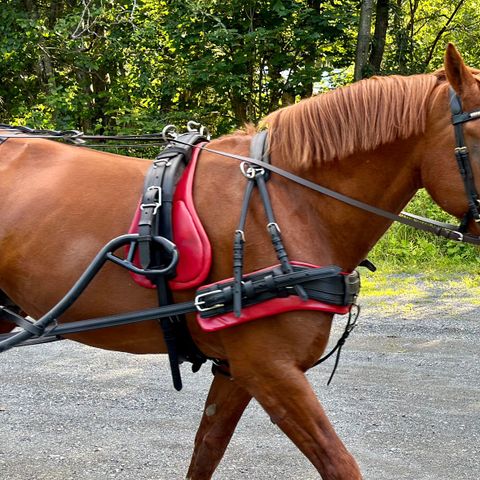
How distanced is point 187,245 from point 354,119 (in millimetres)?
778

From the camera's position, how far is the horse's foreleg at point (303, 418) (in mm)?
2254

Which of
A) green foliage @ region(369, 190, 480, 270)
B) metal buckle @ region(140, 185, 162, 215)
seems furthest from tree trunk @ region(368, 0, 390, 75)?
metal buckle @ region(140, 185, 162, 215)

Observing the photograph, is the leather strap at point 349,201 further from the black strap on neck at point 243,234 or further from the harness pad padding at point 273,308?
the harness pad padding at point 273,308

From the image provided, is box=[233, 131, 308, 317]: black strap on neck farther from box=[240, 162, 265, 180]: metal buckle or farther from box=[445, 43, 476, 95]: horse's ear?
box=[445, 43, 476, 95]: horse's ear

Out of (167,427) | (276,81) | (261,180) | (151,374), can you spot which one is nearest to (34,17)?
(276,81)

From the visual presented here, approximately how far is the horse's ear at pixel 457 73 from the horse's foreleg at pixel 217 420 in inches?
59.2

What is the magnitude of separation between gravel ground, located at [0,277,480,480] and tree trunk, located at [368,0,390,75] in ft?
32.9

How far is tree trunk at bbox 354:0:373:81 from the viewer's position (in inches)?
511

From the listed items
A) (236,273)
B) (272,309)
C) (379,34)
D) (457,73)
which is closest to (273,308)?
(272,309)

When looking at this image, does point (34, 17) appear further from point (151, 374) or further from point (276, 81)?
point (151, 374)

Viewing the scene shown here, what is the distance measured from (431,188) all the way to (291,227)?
0.52 meters

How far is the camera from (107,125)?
14.3 metres

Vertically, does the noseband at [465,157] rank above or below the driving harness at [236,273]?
above

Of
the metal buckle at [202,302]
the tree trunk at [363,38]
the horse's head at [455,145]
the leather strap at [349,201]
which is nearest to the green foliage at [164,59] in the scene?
the tree trunk at [363,38]
